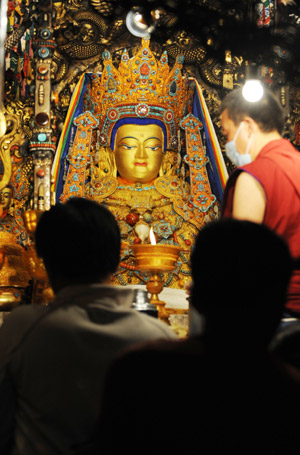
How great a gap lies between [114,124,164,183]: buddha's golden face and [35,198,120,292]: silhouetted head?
501 cm

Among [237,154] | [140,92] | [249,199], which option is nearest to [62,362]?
[249,199]

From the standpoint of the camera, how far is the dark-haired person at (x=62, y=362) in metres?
1.26

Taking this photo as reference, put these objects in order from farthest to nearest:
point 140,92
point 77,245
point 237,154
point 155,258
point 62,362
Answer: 1. point 140,92
2. point 155,258
3. point 237,154
4. point 77,245
5. point 62,362

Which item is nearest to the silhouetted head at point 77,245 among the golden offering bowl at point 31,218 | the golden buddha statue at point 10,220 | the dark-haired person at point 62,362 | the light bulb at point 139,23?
the dark-haired person at point 62,362

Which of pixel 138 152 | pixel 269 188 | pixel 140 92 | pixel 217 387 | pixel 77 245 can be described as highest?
pixel 140 92

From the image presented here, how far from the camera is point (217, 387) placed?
0.97 m

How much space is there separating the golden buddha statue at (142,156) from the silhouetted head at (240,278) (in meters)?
4.87

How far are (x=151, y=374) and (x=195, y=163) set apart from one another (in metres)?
5.38

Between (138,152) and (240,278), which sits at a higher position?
(138,152)

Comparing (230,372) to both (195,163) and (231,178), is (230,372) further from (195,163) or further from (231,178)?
(195,163)

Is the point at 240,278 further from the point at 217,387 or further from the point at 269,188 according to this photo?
the point at 269,188

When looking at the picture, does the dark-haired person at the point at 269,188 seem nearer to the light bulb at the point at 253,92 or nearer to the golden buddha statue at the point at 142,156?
the light bulb at the point at 253,92

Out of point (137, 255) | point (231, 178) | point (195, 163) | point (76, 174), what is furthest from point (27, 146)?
point (231, 178)

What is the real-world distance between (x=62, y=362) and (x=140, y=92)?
5.36 m
